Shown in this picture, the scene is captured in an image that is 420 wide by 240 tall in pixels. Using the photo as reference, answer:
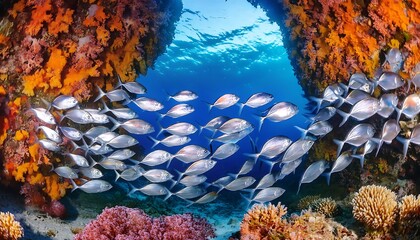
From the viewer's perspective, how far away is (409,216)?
479cm

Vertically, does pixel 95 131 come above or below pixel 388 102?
below

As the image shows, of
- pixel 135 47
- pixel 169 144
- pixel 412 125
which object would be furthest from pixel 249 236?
pixel 135 47

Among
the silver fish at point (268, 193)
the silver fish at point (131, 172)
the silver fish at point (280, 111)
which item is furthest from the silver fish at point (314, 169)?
the silver fish at point (131, 172)

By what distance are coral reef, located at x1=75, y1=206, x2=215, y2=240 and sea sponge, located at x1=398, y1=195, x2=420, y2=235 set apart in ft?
9.93

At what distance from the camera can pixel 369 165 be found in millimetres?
8867

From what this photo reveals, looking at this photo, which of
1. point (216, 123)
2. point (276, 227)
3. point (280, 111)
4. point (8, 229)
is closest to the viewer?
point (276, 227)

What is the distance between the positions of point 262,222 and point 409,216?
7.24 ft

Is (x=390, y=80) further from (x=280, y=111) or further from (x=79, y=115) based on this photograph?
(x=79, y=115)

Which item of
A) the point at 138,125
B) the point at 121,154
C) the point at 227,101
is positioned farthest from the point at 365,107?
the point at 121,154

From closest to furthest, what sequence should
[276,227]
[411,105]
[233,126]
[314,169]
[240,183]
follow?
[276,227] → [411,105] → [314,169] → [233,126] → [240,183]

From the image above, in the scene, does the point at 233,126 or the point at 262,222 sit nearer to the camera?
the point at 262,222

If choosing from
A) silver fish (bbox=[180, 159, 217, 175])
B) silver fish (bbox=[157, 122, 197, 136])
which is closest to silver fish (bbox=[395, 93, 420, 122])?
silver fish (bbox=[180, 159, 217, 175])

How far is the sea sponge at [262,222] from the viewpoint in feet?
15.2

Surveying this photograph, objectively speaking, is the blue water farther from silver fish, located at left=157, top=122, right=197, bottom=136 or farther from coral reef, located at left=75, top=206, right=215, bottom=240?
coral reef, located at left=75, top=206, right=215, bottom=240
